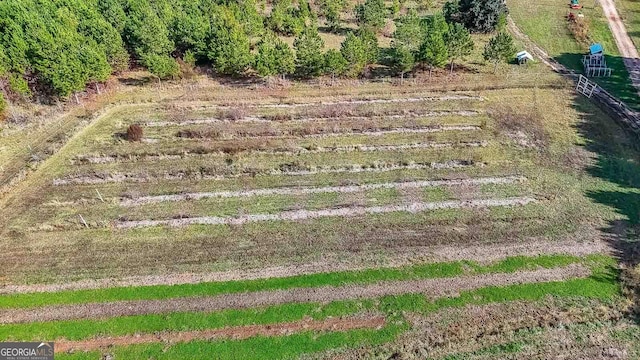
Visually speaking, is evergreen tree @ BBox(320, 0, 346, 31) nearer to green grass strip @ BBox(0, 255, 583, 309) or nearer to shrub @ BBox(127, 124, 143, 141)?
shrub @ BBox(127, 124, 143, 141)

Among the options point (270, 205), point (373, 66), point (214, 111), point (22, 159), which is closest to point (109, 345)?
point (270, 205)

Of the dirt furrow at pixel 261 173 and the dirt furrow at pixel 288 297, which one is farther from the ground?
the dirt furrow at pixel 261 173

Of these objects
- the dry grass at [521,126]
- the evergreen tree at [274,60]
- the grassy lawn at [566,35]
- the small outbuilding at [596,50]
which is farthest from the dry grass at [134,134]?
the small outbuilding at [596,50]

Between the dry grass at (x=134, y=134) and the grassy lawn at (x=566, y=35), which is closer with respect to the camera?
the dry grass at (x=134, y=134)

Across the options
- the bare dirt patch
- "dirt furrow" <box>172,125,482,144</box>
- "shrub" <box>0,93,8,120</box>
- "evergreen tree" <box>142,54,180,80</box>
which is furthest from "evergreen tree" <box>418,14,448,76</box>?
"shrub" <box>0,93,8,120</box>

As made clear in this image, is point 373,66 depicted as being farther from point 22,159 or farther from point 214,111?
point 22,159

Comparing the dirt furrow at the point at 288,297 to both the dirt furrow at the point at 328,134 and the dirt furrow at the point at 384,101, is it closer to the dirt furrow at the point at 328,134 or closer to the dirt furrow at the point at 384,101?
the dirt furrow at the point at 328,134
